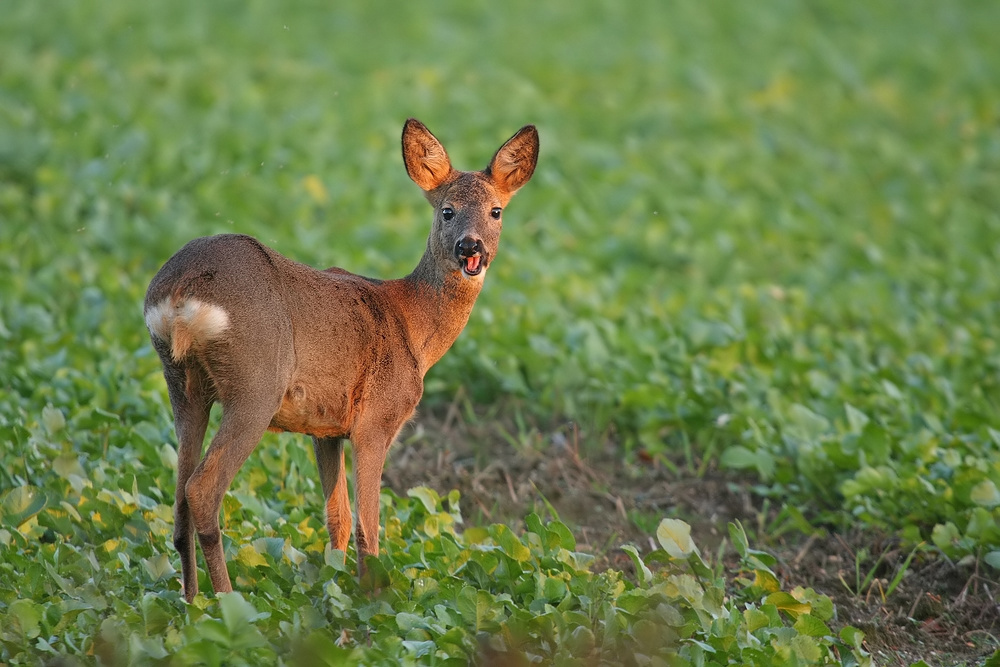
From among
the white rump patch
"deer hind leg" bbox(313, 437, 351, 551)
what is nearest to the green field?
"deer hind leg" bbox(313, 437, 351, 551)

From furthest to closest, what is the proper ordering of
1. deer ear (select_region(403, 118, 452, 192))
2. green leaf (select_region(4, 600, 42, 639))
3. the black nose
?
deer ear (select_region(403, 118, 452, 192))
the black nose
green leaf (select_region(4, 600, 42, 639))

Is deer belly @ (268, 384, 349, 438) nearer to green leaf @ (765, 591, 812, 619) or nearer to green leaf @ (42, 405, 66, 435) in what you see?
green leaf @ (42, 405, 66, 435)

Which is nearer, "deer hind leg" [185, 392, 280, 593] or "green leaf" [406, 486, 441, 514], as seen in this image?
"deer hind leg" [185, 392, 280, 593]

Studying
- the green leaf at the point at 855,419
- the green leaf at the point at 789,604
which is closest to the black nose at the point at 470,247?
the green leaf at the point at 789,604

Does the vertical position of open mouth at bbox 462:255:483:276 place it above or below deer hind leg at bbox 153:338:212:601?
above

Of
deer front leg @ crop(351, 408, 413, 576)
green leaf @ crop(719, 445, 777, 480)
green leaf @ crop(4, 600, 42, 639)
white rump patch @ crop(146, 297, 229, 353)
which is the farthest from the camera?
green leaf @ crop(719, 445, 777, 480)

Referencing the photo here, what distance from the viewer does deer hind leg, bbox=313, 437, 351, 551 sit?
5.07m

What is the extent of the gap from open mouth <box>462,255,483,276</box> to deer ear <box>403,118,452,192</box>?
54cm

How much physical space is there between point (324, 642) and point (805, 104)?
35.2 feet

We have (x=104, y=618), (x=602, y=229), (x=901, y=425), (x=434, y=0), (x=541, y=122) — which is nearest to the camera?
(x=104, y=618)

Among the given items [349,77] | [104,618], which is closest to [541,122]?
[349,77]

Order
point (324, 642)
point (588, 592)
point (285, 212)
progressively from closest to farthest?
point (324, 642) → point (588, 592) → point (285, 212)

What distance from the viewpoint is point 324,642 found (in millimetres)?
3998

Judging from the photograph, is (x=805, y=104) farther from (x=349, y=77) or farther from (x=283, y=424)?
(x=283, y=424)
